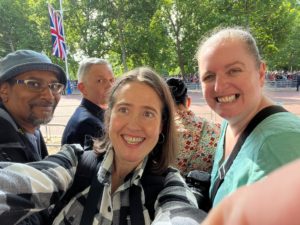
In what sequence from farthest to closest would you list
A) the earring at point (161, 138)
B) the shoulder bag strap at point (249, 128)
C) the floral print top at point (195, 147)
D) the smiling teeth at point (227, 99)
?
1. the floral print top at point (195, 147)
2. the smiling teeth at point (227, 99)
3. the earring at point (161, 138)
4. the shoulder bag strap at point (249, 128)

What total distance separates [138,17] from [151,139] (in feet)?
90.7

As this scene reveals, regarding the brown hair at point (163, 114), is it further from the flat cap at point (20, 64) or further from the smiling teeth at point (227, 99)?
the flat cap at point (20, 64)

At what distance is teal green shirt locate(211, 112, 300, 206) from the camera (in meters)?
1.50

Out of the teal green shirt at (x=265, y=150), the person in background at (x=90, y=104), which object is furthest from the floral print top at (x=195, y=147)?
the teal green shirt at (x=265, y=150)

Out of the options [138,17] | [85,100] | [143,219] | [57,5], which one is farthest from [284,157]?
[57,5]

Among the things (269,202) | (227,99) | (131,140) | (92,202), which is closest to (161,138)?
(131,140)

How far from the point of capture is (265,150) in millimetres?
1558

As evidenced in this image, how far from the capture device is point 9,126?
2004mm

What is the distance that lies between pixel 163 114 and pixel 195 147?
3.15 ft

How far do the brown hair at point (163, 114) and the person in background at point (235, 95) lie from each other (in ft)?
1.22

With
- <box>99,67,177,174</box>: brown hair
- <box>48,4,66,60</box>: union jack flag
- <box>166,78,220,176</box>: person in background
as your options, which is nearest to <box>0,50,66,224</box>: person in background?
<box>99,67,177,174</box>: brown hair

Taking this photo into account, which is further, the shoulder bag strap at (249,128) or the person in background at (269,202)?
the shoulder bag strap at (249,128)

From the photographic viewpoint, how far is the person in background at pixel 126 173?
1468mm

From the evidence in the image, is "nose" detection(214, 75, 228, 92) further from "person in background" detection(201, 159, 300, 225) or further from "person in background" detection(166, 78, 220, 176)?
"person in background" detection(201, 159, 300, 225)
